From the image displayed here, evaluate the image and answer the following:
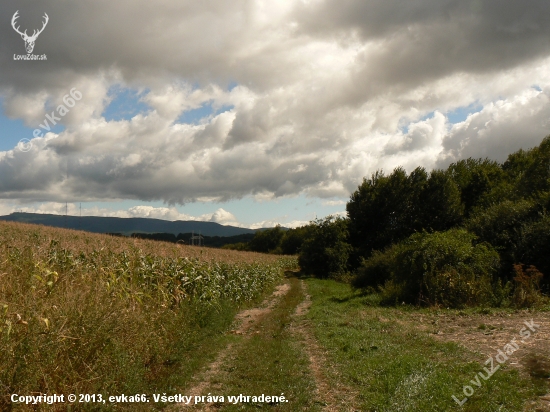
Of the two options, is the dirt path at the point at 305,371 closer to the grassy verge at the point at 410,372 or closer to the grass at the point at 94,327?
the grassy verge at the point at 410,372

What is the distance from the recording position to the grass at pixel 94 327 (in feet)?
20.0

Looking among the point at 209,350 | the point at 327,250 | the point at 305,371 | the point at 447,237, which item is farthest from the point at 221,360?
the point at 327,250

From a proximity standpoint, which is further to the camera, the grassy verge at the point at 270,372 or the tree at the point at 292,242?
the tree at the point at 292,242

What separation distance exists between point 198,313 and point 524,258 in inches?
625

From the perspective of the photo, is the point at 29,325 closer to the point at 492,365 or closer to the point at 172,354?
the point at 172,354

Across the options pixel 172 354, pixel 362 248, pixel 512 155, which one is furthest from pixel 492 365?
pixel 512 155

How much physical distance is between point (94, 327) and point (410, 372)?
591 centimetres

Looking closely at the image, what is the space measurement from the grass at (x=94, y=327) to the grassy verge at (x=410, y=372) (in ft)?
11.2

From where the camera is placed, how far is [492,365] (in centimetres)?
795

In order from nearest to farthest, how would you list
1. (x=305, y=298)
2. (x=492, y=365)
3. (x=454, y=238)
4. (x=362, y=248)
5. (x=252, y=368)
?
(x=492, y=365) < (x=252, y=368) < (x=454, y=238) < (x=305, y=298) < (x=362, y=248)

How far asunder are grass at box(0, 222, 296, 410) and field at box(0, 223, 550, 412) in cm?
3

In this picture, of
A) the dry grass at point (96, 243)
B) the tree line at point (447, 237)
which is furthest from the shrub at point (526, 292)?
the dry grass at point (96, 243)

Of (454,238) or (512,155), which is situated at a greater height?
(512,155)

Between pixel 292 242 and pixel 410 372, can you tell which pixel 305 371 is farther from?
pixel 292 242
